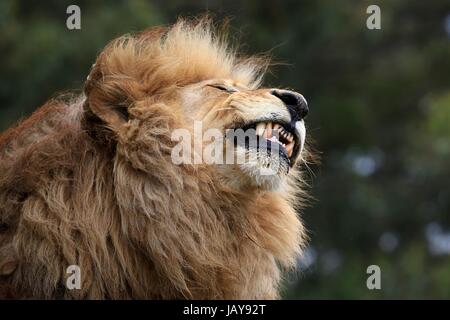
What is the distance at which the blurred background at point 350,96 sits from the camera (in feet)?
37.0

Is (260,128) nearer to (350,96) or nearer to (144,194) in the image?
(144,194)

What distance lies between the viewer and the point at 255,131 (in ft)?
16.1

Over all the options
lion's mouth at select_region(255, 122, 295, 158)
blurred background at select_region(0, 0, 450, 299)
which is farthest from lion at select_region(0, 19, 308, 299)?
blurred background at select_region(0, 0, 450, 299)

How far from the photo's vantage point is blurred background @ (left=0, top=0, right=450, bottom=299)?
37.0 feet

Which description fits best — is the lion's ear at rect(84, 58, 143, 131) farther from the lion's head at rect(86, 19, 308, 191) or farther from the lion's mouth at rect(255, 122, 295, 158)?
the lion's mouth at rect(255, 122, 295, 158)

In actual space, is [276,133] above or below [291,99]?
below

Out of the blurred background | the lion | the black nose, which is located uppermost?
the blurred background

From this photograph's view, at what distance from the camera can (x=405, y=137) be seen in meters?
14.6

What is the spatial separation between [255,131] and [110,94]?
698 millimetres

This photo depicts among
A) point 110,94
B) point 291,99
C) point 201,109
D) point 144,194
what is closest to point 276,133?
point 291,99

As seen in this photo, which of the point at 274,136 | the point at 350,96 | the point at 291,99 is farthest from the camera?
the point at 350,96

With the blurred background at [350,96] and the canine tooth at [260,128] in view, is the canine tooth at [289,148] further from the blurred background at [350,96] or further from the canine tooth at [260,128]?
the blurred background at [350,96]

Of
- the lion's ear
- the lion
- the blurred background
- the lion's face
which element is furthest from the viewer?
the blurred background

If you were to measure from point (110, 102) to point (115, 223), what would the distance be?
23.5 inches
